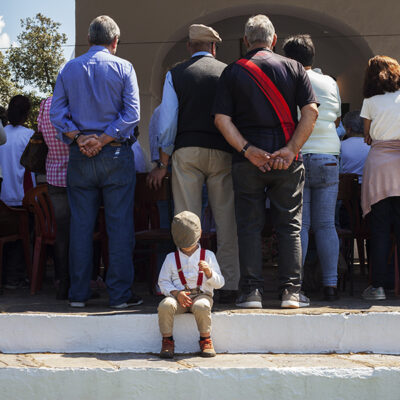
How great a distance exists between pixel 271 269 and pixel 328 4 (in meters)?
4.87

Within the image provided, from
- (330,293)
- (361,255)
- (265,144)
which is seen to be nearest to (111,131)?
(265,144)

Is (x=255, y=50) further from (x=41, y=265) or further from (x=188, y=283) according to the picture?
(x=41, y=265)

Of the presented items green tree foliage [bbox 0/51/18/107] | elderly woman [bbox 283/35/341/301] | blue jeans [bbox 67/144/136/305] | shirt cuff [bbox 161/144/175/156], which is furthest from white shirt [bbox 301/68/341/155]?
green tree foliage [bbox 0/51/18/107]

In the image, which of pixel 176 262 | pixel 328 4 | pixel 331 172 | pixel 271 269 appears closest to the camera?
pixel 176 262

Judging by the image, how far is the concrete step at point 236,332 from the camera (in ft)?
13.3

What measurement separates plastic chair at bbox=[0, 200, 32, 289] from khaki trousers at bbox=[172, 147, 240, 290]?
1593 millimetres

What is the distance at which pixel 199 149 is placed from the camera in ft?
14.7

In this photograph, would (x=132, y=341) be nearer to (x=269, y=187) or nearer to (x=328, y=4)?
(x=269, y=187)

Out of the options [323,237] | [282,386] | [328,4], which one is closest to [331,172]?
[323,237]

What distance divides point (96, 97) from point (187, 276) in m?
1.30

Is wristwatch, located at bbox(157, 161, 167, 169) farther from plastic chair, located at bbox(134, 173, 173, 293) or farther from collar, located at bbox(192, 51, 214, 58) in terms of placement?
collar, located at bbox(192, 51, 214, 58)

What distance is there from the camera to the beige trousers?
389cm

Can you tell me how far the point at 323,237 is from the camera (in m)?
4.65

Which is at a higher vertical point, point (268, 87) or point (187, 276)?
point (268, 87)
